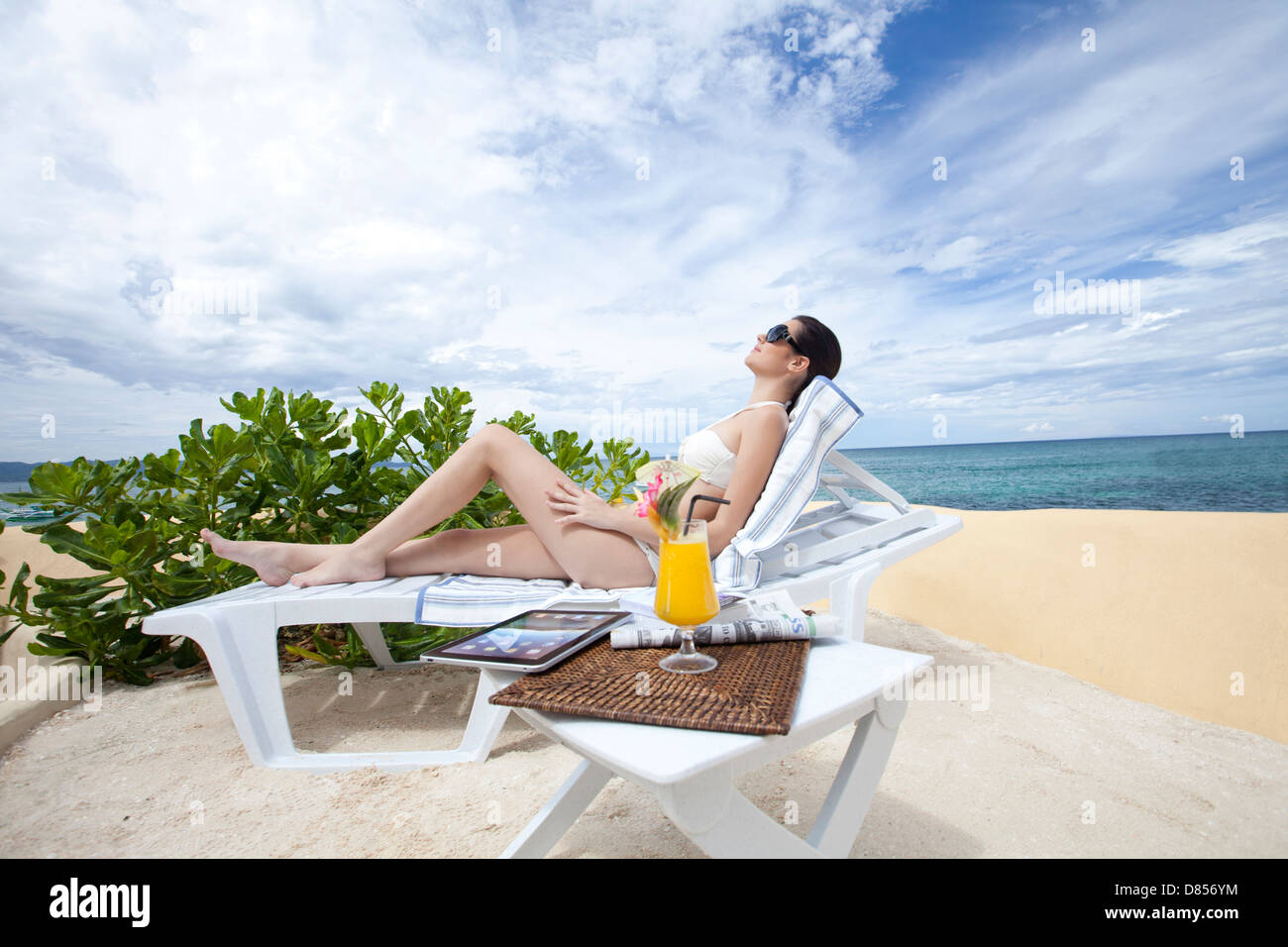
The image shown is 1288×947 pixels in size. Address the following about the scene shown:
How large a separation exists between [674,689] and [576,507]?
128 centimetres

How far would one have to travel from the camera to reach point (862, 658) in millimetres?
1085

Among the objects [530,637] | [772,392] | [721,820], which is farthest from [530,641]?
[772,392]

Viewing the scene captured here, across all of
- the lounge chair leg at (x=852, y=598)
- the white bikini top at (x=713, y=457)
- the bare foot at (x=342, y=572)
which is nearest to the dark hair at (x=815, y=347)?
the white bikini top at (x=713, y=457)

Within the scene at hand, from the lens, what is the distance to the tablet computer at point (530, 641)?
104 cm

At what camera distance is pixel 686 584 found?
3.35 feet

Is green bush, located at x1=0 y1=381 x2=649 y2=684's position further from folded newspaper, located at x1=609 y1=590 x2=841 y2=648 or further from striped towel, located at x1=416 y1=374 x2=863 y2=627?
folded newspaper, located at x1=609 y1=590 x2=841 y2=648

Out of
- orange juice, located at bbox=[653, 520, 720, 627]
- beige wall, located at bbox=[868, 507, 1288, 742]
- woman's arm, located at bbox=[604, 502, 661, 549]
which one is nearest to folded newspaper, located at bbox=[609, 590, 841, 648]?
orange juice, located at bbox=[653, 520, 720, 627]

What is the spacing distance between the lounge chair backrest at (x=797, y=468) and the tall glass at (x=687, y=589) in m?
1.05

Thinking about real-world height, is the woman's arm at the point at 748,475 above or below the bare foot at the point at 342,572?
above

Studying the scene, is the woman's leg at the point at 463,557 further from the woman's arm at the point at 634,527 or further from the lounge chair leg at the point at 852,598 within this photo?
the lounge chair leg at the point at 852,598

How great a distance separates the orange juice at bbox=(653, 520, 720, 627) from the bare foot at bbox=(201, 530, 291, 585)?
5.57 ft
